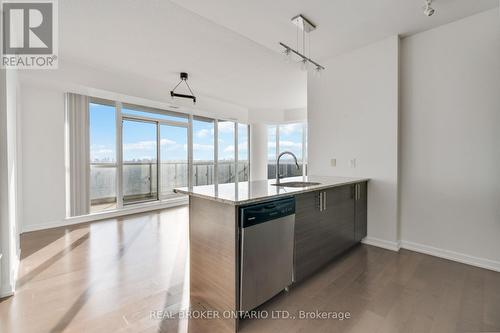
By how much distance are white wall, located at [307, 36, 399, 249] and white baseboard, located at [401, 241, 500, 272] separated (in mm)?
234

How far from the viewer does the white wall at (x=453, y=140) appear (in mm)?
2439

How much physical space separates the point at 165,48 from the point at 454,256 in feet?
15.1

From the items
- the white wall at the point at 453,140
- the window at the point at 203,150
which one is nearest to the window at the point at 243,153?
the window at the point at 203,150

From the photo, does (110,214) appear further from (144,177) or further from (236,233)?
(236,233)

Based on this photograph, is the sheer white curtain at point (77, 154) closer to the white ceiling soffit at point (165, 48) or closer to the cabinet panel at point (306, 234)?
the white ceiling soffit at point (165, 48)

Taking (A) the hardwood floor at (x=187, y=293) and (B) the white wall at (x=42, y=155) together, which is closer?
Answer: (A) the hardwood floor at (x=187, y=293)

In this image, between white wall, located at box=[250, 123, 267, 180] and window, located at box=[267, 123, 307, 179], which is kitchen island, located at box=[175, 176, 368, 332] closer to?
window, located at box=[267, 123, 307, 179]

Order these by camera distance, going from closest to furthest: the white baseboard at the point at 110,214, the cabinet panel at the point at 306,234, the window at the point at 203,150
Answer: the cabinet panel at the point at 306,234, the white baseboard at the point at 110,214, the window at the point at 203,150

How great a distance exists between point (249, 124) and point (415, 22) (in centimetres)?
547

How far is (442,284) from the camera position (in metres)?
2.13

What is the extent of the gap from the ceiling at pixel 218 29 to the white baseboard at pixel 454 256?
272 centimetres

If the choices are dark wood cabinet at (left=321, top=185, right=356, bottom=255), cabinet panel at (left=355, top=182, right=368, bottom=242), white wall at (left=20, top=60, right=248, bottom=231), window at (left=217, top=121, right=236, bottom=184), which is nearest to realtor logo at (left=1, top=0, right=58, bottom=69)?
white wall at (left=20, top=60, right=248, bottom=231)

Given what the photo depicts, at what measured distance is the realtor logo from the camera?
2238 mm

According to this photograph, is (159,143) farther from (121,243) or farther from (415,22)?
(415,22)
